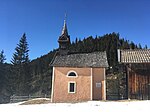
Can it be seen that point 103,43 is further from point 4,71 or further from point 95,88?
point 95,88

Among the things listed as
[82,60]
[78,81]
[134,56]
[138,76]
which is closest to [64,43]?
[82,60]

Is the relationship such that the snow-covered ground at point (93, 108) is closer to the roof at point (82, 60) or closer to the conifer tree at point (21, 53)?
the roof at point (82, 60)

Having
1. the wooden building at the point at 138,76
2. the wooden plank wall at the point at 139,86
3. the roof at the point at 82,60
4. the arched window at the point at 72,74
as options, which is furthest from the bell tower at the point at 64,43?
the wooden plank wall at the point at 139,86

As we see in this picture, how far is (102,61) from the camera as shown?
96.9 ft

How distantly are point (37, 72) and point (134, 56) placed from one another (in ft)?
181

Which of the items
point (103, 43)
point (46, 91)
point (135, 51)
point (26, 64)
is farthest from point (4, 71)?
point (135, 51)

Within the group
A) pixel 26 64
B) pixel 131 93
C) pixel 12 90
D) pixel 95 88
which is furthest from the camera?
pixel 26 64

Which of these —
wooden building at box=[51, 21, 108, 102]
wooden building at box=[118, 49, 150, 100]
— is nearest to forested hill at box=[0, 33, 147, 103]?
wooden building at box=[51, 21, 108, 102]

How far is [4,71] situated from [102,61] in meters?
38.7

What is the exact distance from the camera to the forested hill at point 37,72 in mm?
53531

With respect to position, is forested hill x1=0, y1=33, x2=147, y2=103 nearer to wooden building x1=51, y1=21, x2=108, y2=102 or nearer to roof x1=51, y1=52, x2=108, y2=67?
roof x1=51, y1=52, x2=108, y2=67

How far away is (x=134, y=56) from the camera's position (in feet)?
77.3

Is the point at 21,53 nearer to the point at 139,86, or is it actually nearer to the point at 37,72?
the point at 37,72

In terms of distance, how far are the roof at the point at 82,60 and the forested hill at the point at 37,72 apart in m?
14.5
